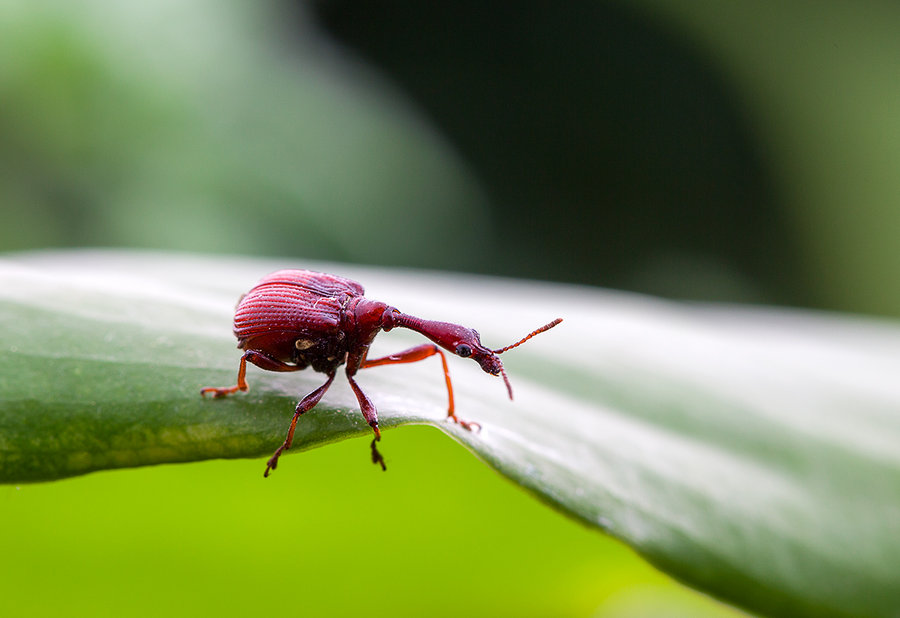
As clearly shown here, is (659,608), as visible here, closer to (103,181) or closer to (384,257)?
(384,257)

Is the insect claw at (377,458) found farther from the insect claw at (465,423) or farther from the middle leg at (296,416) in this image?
the insect claw at (465,423)

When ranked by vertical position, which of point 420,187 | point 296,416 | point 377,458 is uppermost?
point 420,187

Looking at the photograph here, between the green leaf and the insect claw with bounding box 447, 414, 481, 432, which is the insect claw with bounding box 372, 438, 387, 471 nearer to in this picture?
the green leaf

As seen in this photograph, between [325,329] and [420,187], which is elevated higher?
[420,187]

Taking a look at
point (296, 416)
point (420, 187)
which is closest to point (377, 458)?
point (296, 416)

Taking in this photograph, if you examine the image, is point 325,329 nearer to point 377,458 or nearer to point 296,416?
point 377,458

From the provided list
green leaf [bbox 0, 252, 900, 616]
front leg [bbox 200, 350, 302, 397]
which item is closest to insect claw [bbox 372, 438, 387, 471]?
green leaf [bbox 0, 252, 900, 616]
